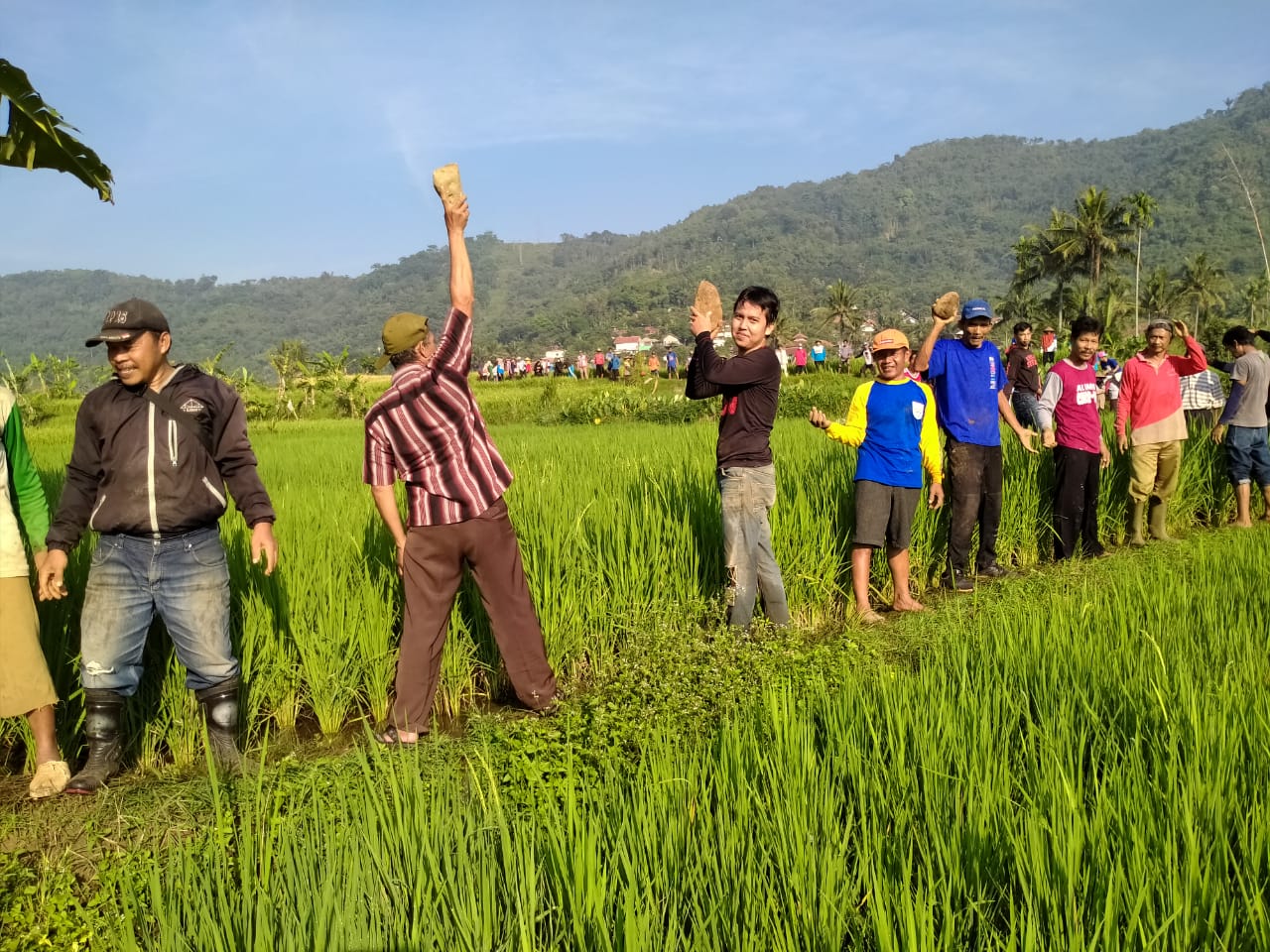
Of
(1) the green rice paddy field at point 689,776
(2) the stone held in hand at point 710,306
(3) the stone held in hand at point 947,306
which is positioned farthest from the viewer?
(3) the stone held in hand at point 947,306

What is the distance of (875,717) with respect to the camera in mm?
2432

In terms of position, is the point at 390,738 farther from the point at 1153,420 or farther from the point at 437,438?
the point at 1153,420

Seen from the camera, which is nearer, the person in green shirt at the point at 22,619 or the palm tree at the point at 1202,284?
the person in green shirt at the point at 22,619

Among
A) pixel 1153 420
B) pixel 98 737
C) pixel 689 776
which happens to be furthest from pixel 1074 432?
pixel 98 737

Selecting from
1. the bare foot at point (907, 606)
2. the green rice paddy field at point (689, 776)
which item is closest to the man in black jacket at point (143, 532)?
the green rice paddy field at point (689, 776)

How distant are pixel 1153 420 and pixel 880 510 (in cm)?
280

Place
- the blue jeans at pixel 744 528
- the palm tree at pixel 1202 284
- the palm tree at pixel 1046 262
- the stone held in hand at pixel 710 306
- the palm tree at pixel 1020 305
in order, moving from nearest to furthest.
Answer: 1. the stone held in hand at pixel 710 306
2. the blue jeans at pixel 744 528
3. the palm tree at pixel 1046 262
4. the palm tree at pixel 1020 305
5. the palm tree at pixel 1202 284

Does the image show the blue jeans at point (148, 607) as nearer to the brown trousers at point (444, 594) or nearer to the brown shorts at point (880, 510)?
the brown trousers at point (444, 594)

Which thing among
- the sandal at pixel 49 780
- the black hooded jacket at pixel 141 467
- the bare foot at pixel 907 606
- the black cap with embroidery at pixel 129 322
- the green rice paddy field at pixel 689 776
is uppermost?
the black cap with embroidery at pixel 129 322

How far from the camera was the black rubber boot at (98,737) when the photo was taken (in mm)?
2783

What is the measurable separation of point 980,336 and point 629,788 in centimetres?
379

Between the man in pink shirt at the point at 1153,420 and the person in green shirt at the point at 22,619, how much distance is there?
6.27 meters

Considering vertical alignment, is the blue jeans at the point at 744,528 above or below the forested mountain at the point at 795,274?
below

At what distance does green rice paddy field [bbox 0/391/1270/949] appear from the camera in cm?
158
